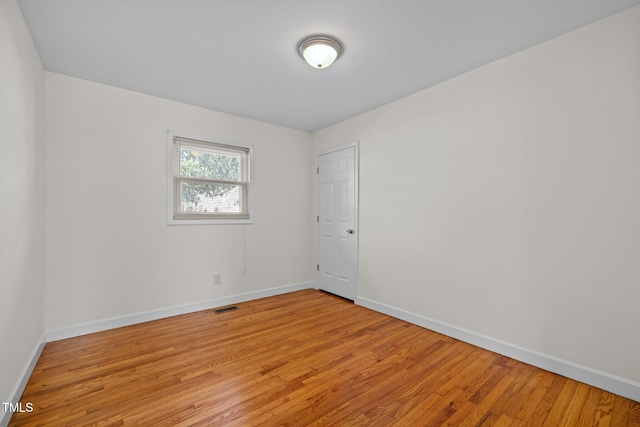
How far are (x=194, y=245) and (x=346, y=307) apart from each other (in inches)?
83.4

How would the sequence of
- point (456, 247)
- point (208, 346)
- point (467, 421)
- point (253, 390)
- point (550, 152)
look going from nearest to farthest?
point (467, 421), point (253, 390), point (550, 152), point (208, 346), point (456, 247)

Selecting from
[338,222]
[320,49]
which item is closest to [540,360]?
[338,222]

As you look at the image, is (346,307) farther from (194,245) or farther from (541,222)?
(541,222)

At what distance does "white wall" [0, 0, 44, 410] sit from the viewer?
1626 mm

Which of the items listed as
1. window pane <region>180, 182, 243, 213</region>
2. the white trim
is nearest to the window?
window pane <region>180, 182, 243, 213</region>

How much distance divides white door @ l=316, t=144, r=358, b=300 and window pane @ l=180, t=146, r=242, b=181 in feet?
4.32

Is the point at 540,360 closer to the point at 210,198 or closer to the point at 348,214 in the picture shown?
the point at 348,214

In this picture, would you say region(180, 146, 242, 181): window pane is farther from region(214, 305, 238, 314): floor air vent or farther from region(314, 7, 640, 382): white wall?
region(314, 7, 640, 382): white wall

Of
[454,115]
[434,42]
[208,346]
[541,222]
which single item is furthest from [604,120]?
[208,346]

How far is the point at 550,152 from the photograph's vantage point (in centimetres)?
221

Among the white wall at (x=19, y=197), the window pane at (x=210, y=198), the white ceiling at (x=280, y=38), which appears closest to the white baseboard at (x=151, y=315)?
the white wall at (x=19, y=197)

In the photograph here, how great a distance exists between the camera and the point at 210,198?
3.74m

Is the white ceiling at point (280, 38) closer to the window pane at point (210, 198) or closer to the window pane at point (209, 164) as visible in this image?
the window pane at point (209, 164)

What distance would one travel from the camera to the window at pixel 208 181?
136 inches
